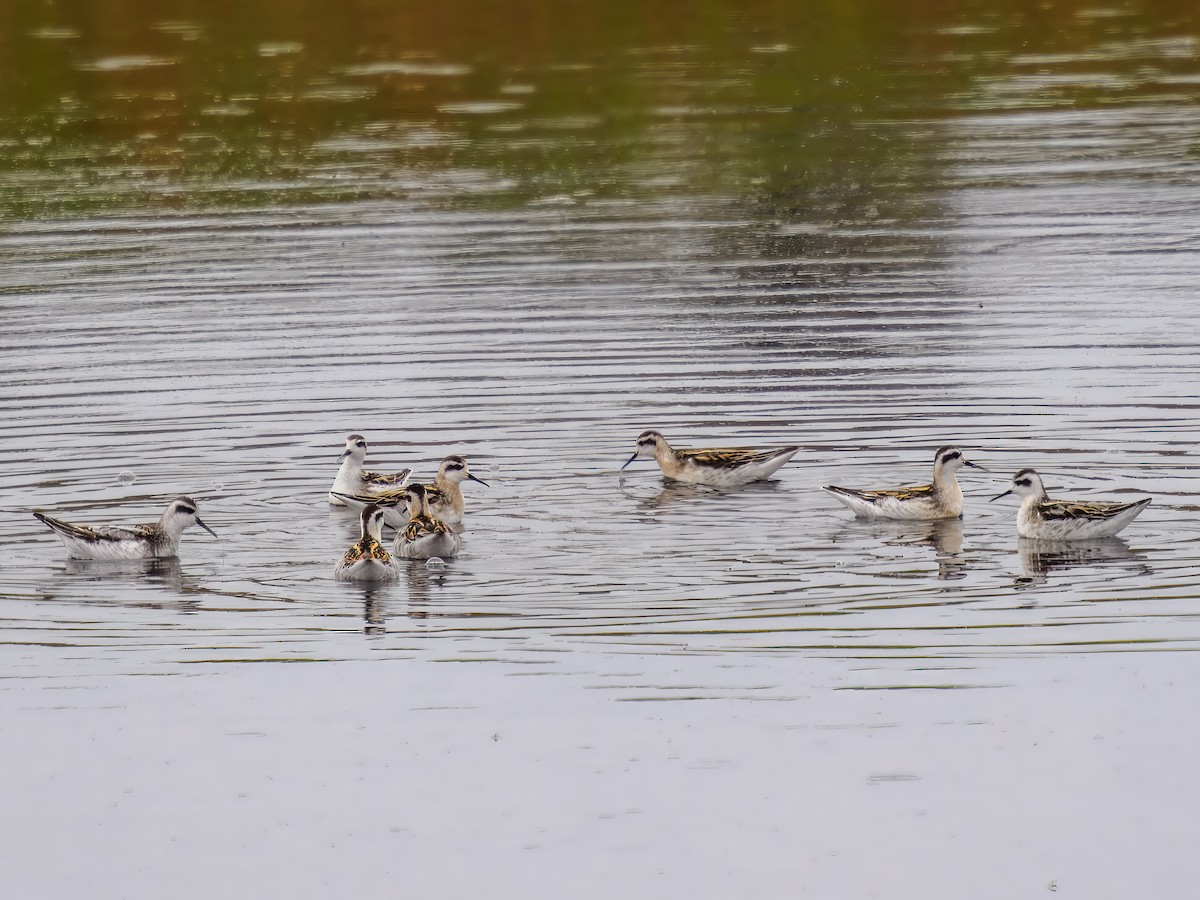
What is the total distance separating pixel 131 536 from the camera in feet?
64.2

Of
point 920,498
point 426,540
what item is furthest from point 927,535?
point 426,540

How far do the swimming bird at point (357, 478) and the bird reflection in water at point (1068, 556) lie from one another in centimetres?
648

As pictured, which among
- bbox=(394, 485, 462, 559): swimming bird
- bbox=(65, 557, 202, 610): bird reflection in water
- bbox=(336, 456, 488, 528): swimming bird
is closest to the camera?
bbox=(65, 557, 202, 610): bird reflection in water

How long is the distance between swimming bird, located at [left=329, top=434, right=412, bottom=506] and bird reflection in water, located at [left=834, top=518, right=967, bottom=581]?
4822 mm

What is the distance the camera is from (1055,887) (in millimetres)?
12023

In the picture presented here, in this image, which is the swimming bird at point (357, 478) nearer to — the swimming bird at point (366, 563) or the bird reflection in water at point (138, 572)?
the bird reflection in water at point (138, 572)

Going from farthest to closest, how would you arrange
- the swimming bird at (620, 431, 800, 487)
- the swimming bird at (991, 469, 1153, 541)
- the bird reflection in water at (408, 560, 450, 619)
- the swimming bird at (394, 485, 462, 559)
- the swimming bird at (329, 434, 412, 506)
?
the swimming bird at (620, 431, 800, 487) < the swimming bird at (329, 434, 412, 506) < the swimming bird at (394, 485, 462, 559) < the swimming bird at (991, 469, 1153, 541) < the bird reflection in water at (408, 560, 450, 619)

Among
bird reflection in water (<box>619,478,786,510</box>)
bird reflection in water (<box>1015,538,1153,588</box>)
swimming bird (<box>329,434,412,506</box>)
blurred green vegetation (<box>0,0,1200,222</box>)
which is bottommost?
bird reflection in water (<box>1015,538,1153,588</box>)

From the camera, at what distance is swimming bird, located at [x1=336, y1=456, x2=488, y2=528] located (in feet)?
68.5

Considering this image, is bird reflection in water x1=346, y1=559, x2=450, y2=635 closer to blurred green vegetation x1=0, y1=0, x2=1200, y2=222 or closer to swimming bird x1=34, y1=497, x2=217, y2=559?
swimming bird x1=34, y1=497, x2=217, y2=559

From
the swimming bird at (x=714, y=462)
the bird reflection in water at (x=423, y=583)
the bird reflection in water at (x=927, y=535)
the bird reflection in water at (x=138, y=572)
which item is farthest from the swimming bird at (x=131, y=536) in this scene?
the bird reflection in water at (x=927, y=535)

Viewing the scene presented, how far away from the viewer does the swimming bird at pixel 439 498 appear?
822 inches

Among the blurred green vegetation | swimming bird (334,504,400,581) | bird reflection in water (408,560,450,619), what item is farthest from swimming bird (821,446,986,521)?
the blurred green vegetation

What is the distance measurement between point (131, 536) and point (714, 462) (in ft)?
20.4
